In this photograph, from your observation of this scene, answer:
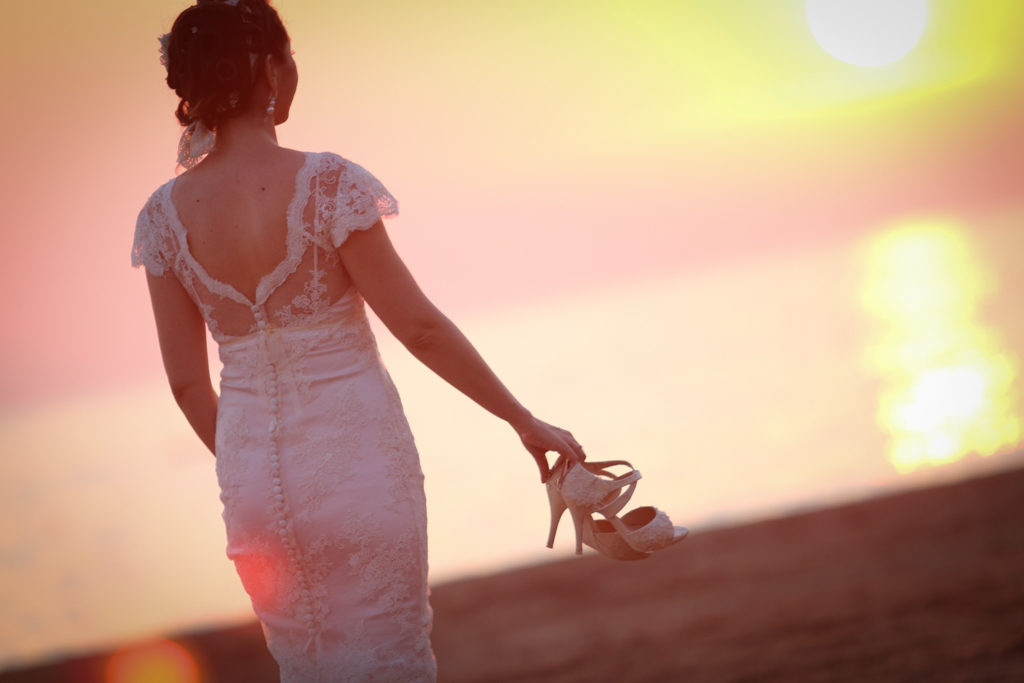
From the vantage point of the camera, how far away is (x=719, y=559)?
8.11m

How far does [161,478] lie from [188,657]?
1251 cm

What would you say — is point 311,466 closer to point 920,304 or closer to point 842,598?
point 842,598

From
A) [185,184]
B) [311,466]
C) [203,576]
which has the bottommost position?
[203,576]

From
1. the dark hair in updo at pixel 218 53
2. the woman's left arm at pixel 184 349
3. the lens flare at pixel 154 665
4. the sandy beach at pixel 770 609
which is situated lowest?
the lens flare at pixel 154 665

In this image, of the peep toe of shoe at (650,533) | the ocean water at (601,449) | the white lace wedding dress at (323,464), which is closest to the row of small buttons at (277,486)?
the white lace wedding dress at (323,464)

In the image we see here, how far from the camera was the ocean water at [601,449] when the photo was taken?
10.9m

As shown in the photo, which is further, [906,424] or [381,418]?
[906,424]

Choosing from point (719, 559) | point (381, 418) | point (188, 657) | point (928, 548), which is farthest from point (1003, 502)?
point (381, 418)

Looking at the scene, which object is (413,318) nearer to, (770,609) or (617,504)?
(617,504)

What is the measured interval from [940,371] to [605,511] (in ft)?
68.1

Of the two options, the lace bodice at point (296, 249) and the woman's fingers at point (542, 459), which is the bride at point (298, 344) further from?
the woman's fingers at point (542, 459)

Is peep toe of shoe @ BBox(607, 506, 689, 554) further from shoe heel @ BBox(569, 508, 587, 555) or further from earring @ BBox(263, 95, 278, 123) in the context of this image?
earring @ BBox(263, 95, 278, 123)

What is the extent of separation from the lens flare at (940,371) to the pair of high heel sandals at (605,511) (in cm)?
1057

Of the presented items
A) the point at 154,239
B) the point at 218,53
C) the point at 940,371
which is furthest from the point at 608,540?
the point at 940,371
